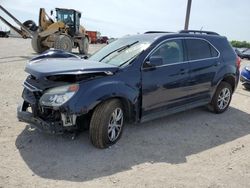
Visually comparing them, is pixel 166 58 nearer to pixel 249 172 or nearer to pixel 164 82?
pixel 164 82

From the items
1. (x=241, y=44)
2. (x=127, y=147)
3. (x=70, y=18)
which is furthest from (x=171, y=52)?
(x=241, y=44)

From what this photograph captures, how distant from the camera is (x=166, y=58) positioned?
584 centimetres

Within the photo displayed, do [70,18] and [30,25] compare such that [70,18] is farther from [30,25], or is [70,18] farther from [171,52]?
[171,52]

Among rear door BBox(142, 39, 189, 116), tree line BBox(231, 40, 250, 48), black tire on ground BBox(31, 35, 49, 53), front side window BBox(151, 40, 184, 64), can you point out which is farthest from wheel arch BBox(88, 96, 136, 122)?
tree line BBox(231, 40, 250, 48)

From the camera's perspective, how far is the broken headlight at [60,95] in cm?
449

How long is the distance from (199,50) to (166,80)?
1378mm

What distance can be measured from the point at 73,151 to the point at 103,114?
71cm

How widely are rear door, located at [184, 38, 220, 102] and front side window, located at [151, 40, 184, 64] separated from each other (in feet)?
0.83

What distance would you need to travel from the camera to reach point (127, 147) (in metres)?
5.10

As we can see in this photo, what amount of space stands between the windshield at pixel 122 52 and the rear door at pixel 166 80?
266 mm

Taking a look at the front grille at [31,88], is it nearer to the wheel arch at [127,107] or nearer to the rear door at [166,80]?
the wheel arch at [127,107]

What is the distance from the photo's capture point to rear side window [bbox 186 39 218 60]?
638 centimetres

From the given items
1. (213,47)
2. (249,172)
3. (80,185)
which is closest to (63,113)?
(80,185)

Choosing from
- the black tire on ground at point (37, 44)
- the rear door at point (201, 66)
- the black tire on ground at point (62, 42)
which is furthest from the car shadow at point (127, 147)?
the black tire on ground at point (37, 44)
